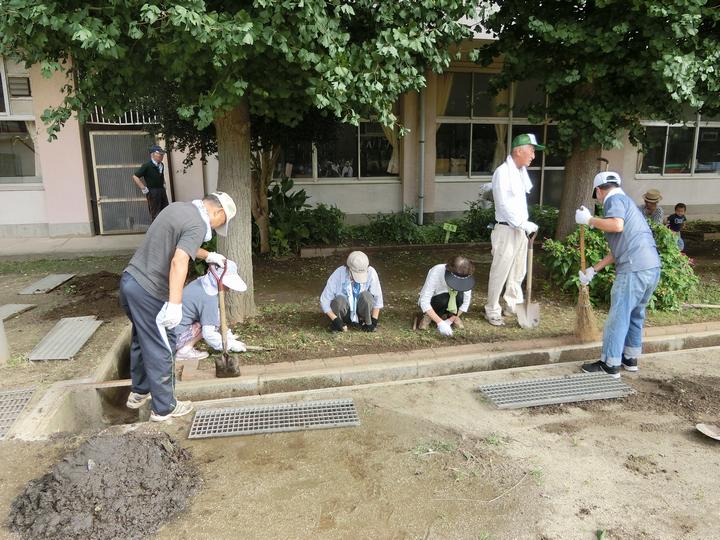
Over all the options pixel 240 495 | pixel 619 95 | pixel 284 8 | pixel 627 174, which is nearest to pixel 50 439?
pixel 240 495

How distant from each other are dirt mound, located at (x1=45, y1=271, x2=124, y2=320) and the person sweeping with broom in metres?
4.97

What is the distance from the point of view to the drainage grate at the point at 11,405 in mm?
3612

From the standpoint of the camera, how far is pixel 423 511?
2.85 metres

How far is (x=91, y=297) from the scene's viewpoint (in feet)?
21.2

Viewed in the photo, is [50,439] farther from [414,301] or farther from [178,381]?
[414,301]

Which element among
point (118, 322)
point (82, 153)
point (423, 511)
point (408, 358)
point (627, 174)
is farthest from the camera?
point (627, 174)

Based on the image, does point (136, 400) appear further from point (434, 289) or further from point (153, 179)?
point (153, 179)

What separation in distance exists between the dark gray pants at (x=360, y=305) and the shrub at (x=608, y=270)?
2.45 meters

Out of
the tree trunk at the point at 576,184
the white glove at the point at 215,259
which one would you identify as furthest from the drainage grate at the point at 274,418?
the tree trunk at the point at 576,184

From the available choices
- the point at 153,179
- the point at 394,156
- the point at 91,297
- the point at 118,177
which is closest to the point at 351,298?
the point at 91,297

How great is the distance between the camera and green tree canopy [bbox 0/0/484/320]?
3.49 metres

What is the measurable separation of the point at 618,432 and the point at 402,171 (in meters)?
9.18

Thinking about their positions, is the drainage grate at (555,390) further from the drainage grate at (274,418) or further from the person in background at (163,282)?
the person in background at (163,282)

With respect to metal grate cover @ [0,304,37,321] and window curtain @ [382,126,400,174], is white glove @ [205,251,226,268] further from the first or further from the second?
window curtain @ [382,126,400,174]
